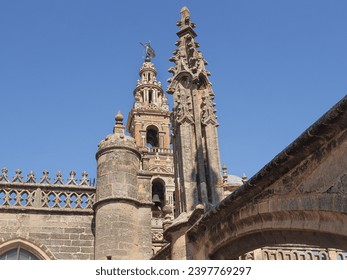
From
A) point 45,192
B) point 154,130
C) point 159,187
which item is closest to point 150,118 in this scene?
point 154,130

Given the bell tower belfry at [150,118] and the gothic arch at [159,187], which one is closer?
the gothic arch at [159,187]

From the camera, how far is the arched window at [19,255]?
10.8 meters

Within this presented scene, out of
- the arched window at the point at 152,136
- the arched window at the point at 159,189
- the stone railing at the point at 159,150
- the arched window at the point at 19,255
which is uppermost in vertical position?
the arched window at the point at 152,136

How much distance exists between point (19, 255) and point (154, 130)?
101 feet

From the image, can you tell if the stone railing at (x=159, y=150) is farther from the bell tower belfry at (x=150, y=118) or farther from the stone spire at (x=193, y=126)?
the stone spire at (x=193, y=126)

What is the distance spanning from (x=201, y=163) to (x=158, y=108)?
3386 cm

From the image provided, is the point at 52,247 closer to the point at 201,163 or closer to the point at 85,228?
the point at 85,228

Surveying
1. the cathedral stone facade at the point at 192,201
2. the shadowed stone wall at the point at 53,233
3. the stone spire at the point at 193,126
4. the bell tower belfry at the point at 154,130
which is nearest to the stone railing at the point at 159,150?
the bell tower belfry at the point at 154,130

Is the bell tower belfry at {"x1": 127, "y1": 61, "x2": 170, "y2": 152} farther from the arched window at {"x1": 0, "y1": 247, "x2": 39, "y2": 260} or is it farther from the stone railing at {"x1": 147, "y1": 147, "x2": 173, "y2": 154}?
the arched window at {"x1": 0, "y1": 247, "x2": 39, "y2": 260}

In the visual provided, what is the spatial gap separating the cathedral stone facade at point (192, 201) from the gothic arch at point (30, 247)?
0.02 meters

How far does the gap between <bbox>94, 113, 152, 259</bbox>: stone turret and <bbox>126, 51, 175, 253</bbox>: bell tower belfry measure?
20819mm

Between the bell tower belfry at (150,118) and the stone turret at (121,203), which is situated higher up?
the bell tower belfry at (150,118)

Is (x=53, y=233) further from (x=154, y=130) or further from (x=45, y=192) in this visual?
(x=154, y=130)
